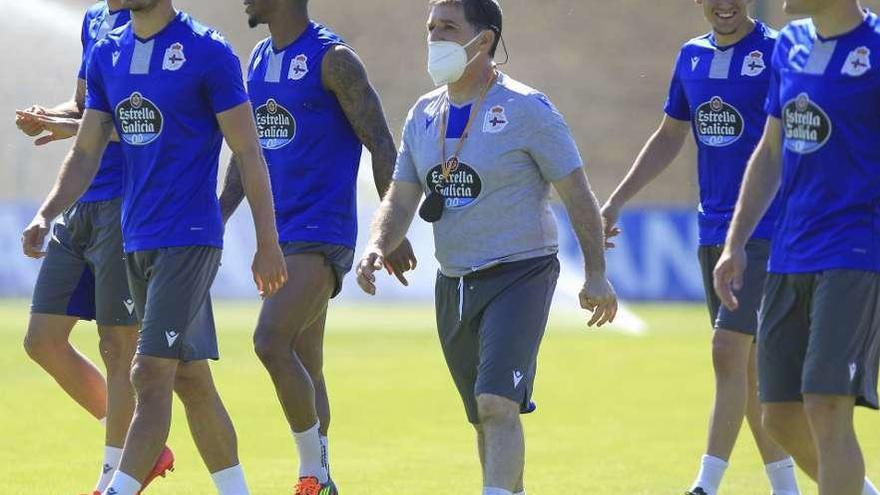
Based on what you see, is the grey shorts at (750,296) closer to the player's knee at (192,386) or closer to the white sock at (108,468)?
the player's knee at (192,386)

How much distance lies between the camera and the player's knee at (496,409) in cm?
688

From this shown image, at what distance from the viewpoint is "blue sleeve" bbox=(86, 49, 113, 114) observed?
745cm

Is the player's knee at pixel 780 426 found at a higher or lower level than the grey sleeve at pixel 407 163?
lower

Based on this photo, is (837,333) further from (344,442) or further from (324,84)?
(344,442)

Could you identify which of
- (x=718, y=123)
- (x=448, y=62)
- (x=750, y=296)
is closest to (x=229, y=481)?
(x=448, y=62)

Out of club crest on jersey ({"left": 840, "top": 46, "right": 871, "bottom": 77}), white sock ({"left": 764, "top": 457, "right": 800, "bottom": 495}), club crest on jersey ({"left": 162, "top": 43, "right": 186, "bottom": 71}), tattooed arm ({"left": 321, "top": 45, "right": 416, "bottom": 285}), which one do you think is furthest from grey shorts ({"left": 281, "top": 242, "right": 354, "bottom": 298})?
club crest on jersey ({"left": 840, "top": 46, "right": 871, "bottom": 77})

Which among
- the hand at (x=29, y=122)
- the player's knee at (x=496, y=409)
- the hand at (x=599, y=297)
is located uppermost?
the hand at (x=29, y=122)

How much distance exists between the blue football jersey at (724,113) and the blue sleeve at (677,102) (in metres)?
0.09

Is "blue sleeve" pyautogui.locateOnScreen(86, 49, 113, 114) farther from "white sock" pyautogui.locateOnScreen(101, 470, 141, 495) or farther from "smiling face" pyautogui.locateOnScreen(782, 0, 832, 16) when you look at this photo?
"smiling face" pyautogui.locateOnScreen(782, 0, 832, 16)

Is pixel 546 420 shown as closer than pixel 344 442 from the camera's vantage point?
No

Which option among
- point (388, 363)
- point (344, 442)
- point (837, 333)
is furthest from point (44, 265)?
point (388, 363)

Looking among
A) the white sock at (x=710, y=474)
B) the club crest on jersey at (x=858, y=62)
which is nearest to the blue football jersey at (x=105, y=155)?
the white sock at (x=710, y=474)

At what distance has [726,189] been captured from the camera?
8.50 meters

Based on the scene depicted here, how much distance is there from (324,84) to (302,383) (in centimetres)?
153
